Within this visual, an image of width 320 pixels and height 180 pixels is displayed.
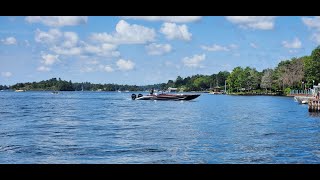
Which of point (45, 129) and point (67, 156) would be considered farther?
point (45, 129)

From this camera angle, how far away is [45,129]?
2031 centimetres

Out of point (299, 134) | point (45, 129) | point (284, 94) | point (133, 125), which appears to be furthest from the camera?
point (284, 94)
